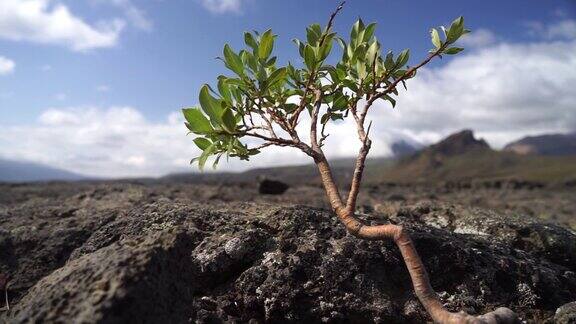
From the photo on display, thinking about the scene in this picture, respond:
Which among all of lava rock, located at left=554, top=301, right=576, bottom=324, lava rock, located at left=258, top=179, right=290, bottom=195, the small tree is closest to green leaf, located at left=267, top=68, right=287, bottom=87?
the small tree

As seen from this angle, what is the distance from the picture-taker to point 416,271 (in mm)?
4078

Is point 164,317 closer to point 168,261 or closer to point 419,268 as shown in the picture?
point 168,261

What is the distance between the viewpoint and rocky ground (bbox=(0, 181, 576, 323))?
3477mm

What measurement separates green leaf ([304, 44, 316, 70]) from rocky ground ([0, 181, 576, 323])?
1.76 m

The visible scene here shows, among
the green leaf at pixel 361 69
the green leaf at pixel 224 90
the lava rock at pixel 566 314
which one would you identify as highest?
the green leaf at pixel 361 69

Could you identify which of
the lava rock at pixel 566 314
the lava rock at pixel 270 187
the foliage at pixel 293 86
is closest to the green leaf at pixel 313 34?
the foliage at pixel 293 86

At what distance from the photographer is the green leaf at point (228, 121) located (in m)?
4.42

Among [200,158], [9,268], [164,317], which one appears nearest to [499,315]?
[164,317]

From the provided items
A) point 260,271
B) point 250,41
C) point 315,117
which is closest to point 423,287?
point 260,271

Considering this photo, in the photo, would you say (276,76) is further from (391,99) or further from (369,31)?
(391,99)

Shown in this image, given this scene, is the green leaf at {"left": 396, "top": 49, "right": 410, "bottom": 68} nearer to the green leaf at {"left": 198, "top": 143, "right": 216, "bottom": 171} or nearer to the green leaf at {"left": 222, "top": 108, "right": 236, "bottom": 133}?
the green leaf at {"left": 222, "top": 108, "right": 236, "bottom": 133}

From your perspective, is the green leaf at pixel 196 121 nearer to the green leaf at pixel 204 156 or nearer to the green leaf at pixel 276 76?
the green leaf at pixel 204 156

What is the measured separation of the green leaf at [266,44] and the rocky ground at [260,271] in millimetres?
1875

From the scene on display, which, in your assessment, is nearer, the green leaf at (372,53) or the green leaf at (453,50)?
the green leaf at (372,53)
